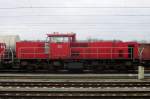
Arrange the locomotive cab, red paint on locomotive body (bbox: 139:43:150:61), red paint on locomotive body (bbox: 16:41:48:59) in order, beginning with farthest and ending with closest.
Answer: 1. red paint on locomotive body (bbox: 139:43:150:61)
2. red paint on locomotive body (bbox: 16:41:48:59)
3. the locomotive cab

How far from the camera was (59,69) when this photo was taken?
2514 cm

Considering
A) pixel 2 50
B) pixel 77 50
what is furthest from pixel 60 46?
pixel 2 50

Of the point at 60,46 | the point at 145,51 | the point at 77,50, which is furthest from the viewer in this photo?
the point at 145,51

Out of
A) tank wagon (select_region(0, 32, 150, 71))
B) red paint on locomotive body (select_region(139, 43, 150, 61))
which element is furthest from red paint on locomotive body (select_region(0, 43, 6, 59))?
red paint on locomotive body (select_region(139, 43, 150, 61))

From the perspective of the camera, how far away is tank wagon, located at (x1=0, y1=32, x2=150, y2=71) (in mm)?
24812

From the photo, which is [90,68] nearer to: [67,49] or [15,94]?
[67,49]

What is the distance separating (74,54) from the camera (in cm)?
2525

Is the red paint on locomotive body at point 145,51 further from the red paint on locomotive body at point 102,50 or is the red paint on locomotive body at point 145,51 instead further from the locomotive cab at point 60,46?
the locomotive cab at point 60,46

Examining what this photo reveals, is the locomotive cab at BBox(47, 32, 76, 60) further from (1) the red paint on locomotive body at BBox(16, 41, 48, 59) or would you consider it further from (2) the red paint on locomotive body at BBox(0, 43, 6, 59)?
(2) the red paint on locomotive body at BBox(0, 43, 6, 59)

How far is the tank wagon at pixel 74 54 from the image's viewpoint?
24.8 metres

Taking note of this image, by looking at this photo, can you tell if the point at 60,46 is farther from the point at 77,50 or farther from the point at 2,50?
the point at 2,50

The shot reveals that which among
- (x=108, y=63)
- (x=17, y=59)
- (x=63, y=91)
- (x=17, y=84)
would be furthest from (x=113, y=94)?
(x=17, y=59)

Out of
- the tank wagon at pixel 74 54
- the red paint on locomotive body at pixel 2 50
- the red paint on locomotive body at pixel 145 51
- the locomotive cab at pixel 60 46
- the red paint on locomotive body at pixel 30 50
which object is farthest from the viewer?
the red paint on locomotive body at pixel 2 50

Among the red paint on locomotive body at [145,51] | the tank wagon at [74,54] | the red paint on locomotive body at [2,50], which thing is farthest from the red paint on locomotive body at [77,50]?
the red paint on locomotive body at [2,50]
